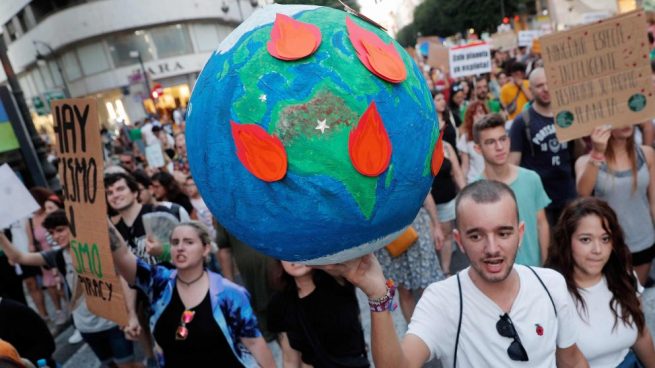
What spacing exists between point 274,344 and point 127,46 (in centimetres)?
3283

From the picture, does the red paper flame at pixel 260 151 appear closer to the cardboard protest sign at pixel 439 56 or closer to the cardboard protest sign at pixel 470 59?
the cardboard protest sign at pixel 470 59

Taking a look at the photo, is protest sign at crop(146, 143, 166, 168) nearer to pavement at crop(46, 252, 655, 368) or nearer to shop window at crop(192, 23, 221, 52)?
pavement at crop(46, 252, 655, 368)

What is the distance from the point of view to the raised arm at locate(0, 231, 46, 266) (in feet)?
10.7

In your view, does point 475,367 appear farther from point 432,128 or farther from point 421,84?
point 421,84

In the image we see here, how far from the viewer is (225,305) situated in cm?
242

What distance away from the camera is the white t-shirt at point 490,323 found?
5.23 ft

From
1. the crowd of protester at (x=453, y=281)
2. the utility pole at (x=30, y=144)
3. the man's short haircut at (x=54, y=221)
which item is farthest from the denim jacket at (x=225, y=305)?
the utility pole at (x=30, y=144)

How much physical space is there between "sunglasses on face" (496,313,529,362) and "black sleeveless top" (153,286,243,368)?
150cm

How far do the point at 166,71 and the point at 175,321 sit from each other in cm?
3243

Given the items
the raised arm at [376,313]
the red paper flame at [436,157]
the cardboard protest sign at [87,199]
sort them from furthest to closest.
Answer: the cardboard protest sign at [87,199]
the raised arm at [376,313]
the red paper flame at [436,157]

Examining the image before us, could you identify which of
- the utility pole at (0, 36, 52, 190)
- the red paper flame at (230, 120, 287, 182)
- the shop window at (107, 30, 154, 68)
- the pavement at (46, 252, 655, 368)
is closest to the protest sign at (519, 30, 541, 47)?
the pavement at (46, 252, 655, 368)

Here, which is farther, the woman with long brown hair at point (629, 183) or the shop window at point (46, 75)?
the shop window at point (46, 75)

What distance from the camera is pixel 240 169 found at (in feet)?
3.70

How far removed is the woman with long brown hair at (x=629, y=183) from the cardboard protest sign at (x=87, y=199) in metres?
3.10
